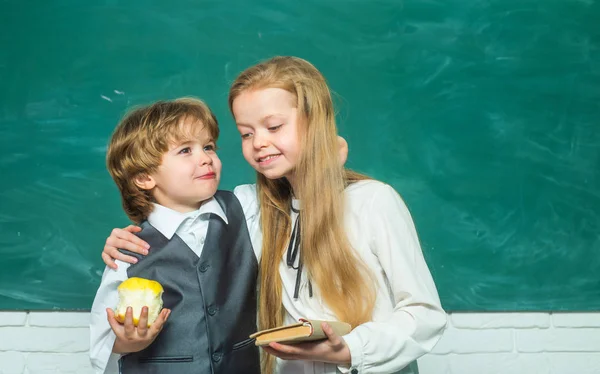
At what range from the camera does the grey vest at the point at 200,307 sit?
1354mm

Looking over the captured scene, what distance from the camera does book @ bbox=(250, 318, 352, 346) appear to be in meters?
1.10

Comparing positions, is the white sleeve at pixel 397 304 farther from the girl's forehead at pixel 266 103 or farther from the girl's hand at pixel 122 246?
the girl's hand at pixel 122 246

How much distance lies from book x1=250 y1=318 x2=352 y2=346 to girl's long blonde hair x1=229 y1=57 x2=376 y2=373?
162 mm

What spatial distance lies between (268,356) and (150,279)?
0.31 metres

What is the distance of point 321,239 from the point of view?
4.52 ft

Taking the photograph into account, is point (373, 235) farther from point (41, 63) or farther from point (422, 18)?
point (41, 63)

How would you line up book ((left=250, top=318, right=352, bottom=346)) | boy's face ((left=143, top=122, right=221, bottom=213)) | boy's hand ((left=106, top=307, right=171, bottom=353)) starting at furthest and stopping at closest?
boy's face ((left=143, top=122, right=221, bottom=213))
boy's hand ((left=106, top=307, right=171, bottom=353))
book ((left=250, top=318, right=352, bottom=346))

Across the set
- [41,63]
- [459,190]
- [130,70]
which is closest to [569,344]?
[459,190]

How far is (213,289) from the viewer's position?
138 centimetres

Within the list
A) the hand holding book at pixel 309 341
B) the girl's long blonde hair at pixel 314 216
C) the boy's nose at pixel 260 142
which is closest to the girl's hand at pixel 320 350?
the hand holding book at pixel 309 341

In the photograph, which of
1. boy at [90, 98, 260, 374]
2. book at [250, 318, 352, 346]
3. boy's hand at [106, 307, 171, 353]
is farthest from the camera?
boy at [90, 98, 260, 374]

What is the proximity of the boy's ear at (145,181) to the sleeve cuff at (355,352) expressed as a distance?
533mm

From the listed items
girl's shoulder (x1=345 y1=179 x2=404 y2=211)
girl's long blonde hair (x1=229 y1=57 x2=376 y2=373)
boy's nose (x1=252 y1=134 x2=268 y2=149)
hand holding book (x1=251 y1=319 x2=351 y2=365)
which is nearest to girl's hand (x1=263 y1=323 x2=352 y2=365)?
hand holding book (x1=251 y1=319 x2=351 y2=365)

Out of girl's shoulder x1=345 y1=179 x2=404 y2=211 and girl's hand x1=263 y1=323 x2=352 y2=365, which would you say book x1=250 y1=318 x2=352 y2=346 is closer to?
girl's hand x1=263 y1=323 x2=352 y2=365
